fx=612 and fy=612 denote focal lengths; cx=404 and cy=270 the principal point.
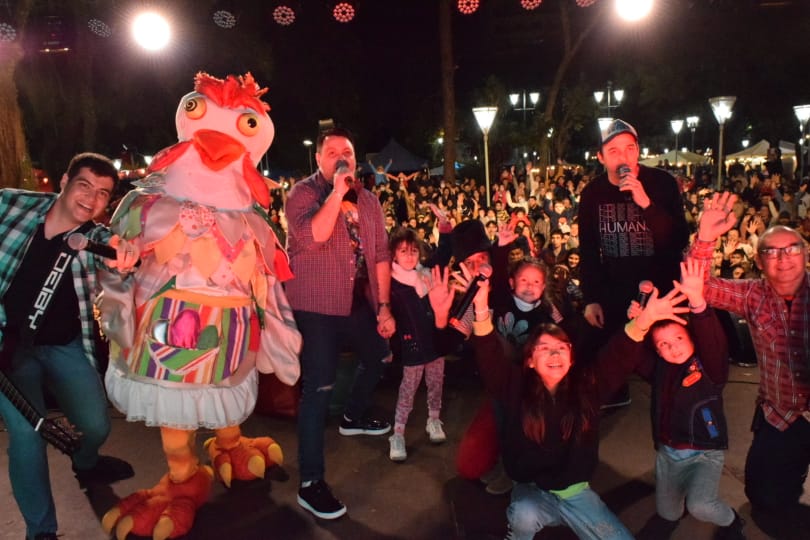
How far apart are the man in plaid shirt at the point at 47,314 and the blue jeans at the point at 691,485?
261 centimetres

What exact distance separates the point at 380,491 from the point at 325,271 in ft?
3.96

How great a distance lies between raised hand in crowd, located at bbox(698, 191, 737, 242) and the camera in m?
2.76

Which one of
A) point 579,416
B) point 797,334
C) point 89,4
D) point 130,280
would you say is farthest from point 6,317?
point 89,4

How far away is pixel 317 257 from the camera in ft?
9.90

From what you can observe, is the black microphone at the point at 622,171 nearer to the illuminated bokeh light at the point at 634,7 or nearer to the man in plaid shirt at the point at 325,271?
the man in plaid shirt at the point at 325,271

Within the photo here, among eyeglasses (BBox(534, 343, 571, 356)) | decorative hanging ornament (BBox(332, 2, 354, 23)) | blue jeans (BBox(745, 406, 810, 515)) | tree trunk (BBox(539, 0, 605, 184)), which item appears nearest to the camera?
eyeglasses (BBox(534, 343, 571, 356))

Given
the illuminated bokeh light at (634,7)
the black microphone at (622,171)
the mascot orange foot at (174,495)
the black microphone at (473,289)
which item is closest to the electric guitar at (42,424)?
the mascot orange foot at (174,495)

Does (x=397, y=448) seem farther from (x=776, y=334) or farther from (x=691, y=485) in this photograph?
(x=776, y=334)

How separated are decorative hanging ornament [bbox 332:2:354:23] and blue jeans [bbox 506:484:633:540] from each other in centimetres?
828

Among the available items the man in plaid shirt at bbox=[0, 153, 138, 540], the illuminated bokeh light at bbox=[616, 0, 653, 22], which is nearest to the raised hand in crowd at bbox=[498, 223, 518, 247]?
the man in plaid shirt at bbox=[0, 153, 138, 540]

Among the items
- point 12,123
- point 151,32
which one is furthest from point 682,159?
point 12,123

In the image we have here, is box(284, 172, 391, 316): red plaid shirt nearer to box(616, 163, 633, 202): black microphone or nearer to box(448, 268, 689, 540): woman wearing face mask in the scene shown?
box(448, 268, 689, 540): woman wearing face mask

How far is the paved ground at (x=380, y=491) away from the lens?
2875 millimetres

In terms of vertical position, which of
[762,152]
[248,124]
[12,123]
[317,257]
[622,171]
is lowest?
[317,257]
